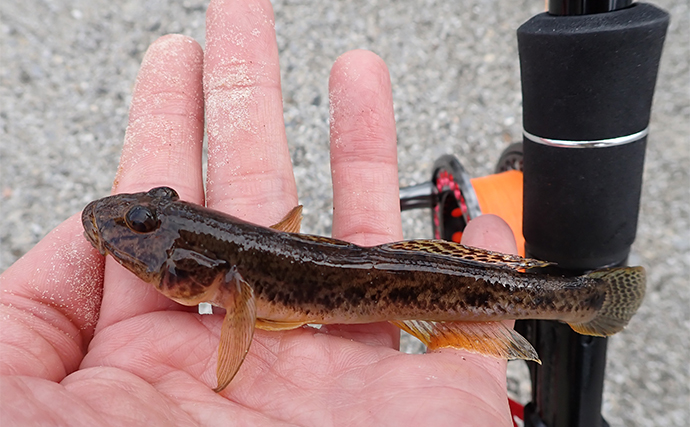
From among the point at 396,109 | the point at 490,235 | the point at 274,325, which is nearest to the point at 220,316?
the point at 274,325

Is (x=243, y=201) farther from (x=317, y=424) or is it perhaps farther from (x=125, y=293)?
(x=317, y=424)

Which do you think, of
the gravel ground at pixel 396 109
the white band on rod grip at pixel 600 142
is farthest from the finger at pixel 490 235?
the gravel ground at pixel 396 109

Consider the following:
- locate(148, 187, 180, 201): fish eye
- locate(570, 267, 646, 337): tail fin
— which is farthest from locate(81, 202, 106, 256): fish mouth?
locate(570, 267, 646, 337): tail fin

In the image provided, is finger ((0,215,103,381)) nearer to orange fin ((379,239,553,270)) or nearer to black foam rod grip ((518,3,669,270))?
orange fin ((379,239,553,270))

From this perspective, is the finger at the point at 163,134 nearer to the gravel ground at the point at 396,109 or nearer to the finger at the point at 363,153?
the finger at the point at 363,153

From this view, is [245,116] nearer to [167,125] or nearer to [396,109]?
[167,125]

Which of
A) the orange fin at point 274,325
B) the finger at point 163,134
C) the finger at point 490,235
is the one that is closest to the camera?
the orange fin at point 274,325

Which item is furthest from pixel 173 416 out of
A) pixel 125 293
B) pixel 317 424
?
pixel 125 293
